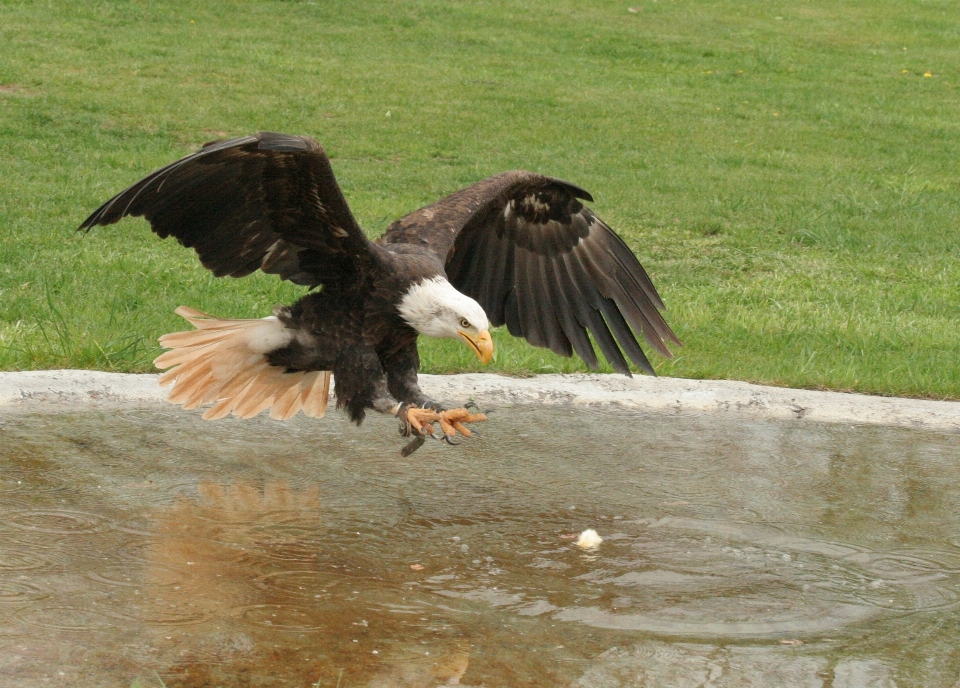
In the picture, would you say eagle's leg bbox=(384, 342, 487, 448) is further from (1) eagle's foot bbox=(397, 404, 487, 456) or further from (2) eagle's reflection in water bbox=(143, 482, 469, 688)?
(2) eagle's reflection in water bbox=(143, 482, 469, 688)

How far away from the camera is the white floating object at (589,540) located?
4.16 m

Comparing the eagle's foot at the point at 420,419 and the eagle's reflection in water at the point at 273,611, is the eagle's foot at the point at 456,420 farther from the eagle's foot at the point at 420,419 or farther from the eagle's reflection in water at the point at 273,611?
the eagle's reflection in water at the point at 273,611

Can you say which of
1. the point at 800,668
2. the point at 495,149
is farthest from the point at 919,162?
the point at 800,668

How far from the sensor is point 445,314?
4.39m

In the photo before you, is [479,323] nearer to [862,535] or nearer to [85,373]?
[862,535]

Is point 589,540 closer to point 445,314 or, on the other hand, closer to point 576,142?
point 445,314

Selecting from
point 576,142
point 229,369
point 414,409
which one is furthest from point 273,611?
point 576,142

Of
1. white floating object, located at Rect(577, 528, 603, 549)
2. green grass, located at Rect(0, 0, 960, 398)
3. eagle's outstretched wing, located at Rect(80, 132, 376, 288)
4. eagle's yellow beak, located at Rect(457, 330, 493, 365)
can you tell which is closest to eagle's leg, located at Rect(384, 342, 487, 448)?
eagle's yellow beak, located at Rect(457, 330, 493, 365)

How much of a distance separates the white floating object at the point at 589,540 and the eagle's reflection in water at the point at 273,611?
0.70 metres

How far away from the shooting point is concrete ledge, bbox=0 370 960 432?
17.8 feet

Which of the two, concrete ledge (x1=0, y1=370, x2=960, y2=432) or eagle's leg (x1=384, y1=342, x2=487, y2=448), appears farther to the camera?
concrete ledge (x1=0, y1=370, x2=960, y2=432)

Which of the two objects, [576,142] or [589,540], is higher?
[576,142]

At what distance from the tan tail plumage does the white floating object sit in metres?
1.43

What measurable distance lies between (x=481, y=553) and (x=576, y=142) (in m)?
8.78
